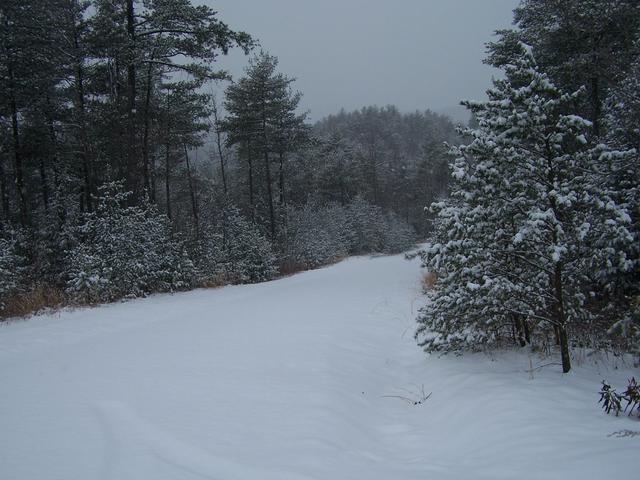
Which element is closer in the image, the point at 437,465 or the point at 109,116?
the point at 437,465

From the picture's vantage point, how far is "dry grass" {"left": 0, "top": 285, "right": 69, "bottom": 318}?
805 centimetres

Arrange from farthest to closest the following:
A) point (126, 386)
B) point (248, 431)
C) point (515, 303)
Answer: point (515, 303), point (126, 386), point (248, 431)

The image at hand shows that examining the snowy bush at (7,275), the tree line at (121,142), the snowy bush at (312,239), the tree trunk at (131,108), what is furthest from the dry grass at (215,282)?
the snowy bush at (312,239)

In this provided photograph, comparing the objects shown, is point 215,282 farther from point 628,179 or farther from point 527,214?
point 628,179

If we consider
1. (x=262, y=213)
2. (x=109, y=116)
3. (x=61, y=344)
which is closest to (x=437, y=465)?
(x=61, y=344)

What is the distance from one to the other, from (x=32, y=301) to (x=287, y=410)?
767 cm

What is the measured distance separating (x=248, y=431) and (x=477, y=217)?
3.18m

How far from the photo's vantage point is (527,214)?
3.86m

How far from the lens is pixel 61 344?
239 inches

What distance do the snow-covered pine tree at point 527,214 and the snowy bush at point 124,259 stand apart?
8.28m

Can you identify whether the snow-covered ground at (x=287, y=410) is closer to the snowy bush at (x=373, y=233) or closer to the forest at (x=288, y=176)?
the forest at (x=288, y=176)

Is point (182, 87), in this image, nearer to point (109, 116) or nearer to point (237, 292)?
point (109, 116)

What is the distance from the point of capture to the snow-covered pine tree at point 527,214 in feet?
12.4

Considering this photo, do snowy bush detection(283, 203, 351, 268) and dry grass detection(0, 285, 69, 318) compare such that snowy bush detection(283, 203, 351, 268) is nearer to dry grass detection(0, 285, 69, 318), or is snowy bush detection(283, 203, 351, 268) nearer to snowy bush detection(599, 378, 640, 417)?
dry grass detection(0, 285, 69, 318)
